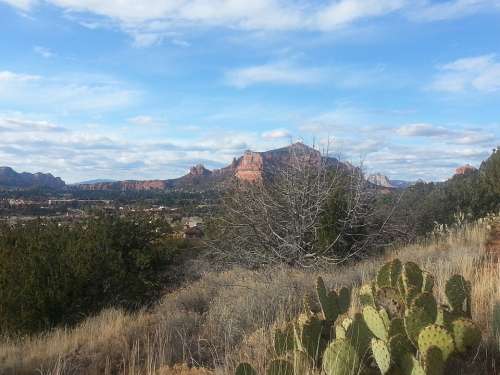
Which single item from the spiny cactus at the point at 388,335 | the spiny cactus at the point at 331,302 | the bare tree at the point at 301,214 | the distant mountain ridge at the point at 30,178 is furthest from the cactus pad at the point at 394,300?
the distant mountain ridge at the point at 30,178

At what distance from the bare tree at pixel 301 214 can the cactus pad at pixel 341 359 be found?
7.16 meters

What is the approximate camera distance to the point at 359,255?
1198 centimetres

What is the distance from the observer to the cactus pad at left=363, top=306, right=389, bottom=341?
396cm

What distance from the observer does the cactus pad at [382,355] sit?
11.6ft

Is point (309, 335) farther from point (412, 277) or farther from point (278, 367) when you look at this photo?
point (412, 277)

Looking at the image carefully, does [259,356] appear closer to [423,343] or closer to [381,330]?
[381,330]

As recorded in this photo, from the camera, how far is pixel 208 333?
21.2ft

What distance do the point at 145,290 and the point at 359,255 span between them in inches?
252

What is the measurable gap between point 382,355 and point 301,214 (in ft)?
26.7

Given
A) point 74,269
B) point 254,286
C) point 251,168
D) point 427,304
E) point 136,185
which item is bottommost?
point 74,269

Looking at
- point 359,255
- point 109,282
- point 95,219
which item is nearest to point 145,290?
point 109,282

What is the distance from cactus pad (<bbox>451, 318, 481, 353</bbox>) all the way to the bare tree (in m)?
6.90

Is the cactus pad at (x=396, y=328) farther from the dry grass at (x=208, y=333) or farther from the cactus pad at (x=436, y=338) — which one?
the dry grass at (x=208, y=333)

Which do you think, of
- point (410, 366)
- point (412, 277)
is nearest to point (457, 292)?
point (412, 277)
